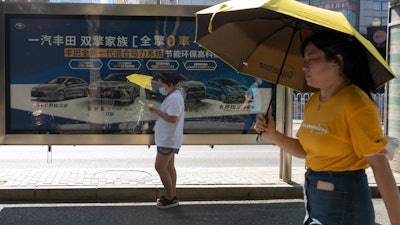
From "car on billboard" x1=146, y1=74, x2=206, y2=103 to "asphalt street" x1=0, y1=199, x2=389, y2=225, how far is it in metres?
1.72

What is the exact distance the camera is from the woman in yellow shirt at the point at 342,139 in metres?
1.95

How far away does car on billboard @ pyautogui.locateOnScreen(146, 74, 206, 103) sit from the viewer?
6898 mm

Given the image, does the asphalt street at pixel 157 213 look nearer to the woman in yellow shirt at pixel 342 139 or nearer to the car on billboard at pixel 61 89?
the car on billboard at pixel 61 89

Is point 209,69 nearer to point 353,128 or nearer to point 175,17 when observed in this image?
point 175,17

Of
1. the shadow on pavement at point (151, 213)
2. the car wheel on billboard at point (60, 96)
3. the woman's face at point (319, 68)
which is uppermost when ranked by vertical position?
the woman's face at point (319, 68)

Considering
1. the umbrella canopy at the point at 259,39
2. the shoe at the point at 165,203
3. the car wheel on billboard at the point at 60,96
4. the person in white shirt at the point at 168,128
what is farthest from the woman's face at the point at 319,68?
the car wheel on billboard at the point at 60,96

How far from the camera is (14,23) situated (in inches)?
254

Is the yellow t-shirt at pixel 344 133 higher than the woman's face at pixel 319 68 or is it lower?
lower

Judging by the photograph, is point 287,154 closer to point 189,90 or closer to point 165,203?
point 189,90

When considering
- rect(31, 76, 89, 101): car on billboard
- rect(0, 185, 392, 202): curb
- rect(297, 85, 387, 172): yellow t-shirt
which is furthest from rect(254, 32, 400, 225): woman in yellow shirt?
rect(31, 76, 89, 101): car on billboard

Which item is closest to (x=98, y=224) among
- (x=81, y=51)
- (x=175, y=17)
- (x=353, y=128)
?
(x=81, y=51)

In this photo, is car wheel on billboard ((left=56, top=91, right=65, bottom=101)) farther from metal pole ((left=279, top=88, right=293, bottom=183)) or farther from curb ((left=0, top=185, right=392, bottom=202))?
metal pole ((left=279, top=88, right=293, bottom=183))

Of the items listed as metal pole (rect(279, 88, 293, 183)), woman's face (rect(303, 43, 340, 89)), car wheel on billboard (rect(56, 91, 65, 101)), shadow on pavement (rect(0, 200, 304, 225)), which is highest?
woman's face (rect(303, 43, 340, 89))

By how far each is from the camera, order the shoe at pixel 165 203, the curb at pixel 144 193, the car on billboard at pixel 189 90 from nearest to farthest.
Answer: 1. the shoe at pixel 165 203
2. the curb at pixel 144 193
3. the car on billboard at pixel 189 90
